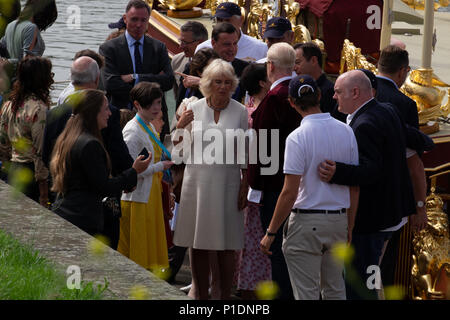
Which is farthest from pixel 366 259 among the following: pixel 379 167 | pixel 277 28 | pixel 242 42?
pixel 242 42

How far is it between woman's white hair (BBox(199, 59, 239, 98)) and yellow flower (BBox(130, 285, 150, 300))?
2.27m

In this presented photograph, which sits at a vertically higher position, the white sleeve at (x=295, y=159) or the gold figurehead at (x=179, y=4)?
the gold figurehead at (x=179, y=4)

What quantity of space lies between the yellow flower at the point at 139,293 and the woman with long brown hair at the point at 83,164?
1.49 metres

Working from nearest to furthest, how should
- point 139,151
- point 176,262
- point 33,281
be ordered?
point 33,281
point 139,151
point 176,262

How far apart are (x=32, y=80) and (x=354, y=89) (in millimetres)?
2153

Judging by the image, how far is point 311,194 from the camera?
16.4 ft

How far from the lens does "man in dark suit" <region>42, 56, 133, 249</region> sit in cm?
549

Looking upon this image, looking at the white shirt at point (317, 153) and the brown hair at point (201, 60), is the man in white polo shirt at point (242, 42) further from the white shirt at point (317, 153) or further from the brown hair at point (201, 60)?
the white shirt at point (317, 153)

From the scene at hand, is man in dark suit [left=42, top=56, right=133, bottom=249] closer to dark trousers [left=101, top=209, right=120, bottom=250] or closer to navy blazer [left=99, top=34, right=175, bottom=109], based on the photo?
dark trousers [left=101, top=209, right=120, bottom=250]

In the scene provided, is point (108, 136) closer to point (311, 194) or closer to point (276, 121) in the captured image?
point (276, 121)

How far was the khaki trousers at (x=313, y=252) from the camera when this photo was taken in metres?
5.01

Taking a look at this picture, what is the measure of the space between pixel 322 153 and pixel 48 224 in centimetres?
150

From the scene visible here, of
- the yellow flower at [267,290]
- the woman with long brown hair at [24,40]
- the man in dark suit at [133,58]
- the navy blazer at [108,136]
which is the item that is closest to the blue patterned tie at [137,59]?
the man in dark suit at [133,58]
